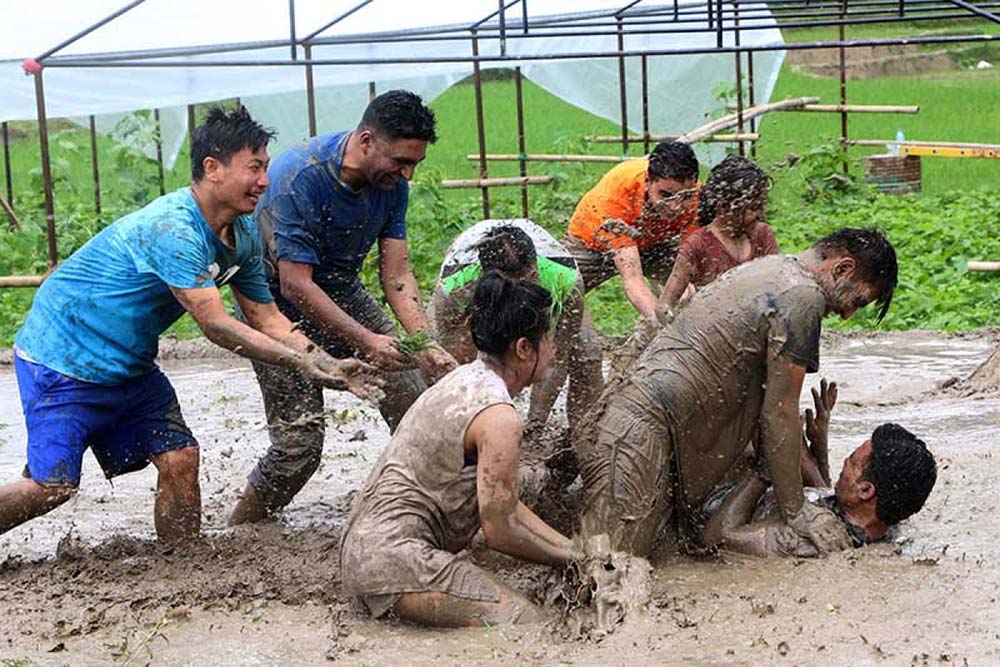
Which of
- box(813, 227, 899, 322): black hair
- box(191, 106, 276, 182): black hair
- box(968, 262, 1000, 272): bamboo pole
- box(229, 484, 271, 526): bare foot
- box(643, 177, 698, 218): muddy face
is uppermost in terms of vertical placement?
box(191, 106, 276, 182): black hair

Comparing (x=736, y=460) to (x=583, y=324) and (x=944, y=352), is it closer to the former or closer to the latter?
(x=583, y=324)

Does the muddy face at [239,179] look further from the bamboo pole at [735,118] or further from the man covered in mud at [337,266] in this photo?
the bamboo pole at [735,118]

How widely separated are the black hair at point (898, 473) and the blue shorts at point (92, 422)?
8.15 feet

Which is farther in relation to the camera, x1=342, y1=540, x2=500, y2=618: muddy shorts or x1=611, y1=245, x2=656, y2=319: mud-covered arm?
x1=611, y1=245, x2=656, y2=319: mud-covered arm

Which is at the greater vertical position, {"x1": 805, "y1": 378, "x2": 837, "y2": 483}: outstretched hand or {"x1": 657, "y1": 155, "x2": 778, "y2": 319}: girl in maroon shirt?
{"x1": 657, "y1": 155, "x2": 778, "y2": 319}: girl in maroon shirt

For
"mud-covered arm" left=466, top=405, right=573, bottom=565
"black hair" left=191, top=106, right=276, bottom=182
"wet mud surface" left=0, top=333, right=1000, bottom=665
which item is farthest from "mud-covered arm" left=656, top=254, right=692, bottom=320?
"mud-covered arm" left=466, top=405, right=573, bottom=565

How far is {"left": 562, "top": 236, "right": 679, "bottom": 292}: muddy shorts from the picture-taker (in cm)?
738

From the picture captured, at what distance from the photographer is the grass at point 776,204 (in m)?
11.2

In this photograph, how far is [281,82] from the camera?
1387 centimetres

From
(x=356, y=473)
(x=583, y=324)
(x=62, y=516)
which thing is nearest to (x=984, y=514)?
(x=583, y=324)

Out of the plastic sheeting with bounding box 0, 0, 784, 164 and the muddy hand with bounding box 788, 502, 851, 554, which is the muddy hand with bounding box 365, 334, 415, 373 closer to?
the muddy hand with bounding box 788, 502, 851, 554

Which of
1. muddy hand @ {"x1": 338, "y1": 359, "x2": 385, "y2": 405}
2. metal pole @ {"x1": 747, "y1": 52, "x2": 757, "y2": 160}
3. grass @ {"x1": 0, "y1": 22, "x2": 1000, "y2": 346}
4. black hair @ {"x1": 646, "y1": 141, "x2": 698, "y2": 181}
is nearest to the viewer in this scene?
muddy hand @ {"x1": 338, "y1": 359, "x2": 385, "y2": 405}

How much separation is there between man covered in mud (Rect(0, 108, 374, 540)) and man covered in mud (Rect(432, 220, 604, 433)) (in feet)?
3.19

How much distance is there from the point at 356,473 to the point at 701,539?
88.3 inches
